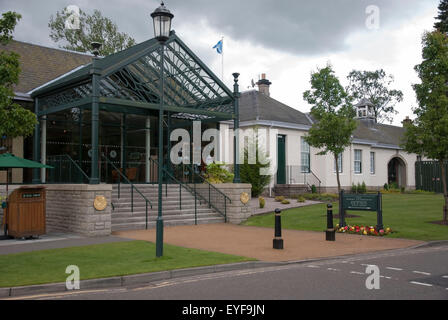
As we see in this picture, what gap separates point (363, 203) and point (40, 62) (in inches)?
609

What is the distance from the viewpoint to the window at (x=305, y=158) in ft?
96.9

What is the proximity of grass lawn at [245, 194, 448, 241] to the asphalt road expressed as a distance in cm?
449

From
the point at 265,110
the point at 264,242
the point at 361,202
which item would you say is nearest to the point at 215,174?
the point at 361,202

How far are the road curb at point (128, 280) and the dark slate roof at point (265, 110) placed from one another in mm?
18496

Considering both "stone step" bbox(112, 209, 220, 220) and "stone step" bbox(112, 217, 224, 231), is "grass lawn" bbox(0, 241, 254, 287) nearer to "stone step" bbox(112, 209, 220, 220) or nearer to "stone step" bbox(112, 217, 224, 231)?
"stone step" bbox(112, 217, 224, 231)

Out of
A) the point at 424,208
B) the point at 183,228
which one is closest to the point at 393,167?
the point at 424,208

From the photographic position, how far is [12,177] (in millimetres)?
17219

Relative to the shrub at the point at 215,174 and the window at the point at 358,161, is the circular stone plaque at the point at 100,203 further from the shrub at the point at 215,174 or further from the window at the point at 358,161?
the window at the point at 358,161

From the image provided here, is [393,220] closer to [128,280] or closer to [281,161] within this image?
[128,280]

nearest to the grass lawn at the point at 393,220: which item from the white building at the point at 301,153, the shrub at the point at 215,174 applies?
the shrub at the point at 215,174

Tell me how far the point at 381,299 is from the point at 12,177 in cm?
1502

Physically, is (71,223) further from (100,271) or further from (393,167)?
(393,167)

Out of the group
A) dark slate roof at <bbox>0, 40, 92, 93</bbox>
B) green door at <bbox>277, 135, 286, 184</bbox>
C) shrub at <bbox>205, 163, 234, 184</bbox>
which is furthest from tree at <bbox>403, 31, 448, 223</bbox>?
dark slate roof at <bbox>0, 40, 92, 93</bbox>

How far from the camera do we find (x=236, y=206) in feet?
57.7
